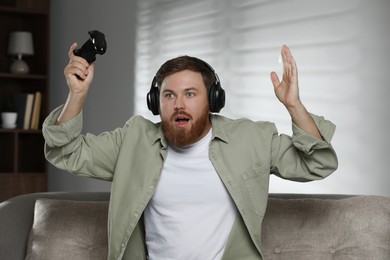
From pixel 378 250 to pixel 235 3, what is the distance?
2.19 m

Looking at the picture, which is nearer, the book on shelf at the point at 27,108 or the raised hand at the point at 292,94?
the raised hand at the point at 292,94

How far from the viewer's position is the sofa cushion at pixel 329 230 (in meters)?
2.50

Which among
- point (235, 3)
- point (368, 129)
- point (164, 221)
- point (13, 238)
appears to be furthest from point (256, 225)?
point (235, 3)

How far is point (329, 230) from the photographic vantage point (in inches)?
99.9

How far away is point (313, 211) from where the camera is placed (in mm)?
2576

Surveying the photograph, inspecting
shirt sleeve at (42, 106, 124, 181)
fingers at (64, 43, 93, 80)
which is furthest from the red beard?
fingers at (64, 43, 93, 80)

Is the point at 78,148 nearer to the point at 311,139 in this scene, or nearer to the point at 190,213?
the point at 190,213

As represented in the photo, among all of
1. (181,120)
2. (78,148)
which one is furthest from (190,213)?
(78,148)

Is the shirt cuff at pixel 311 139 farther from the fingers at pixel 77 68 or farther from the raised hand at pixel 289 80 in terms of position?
the fingers at pixel 77 68

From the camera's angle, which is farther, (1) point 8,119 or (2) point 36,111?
(2) point 36,111

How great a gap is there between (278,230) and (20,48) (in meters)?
3.82

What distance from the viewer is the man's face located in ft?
7.23

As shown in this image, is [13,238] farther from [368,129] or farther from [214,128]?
[368,129]

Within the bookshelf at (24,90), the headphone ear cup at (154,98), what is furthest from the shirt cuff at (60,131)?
the bookshelf at (24,90)
